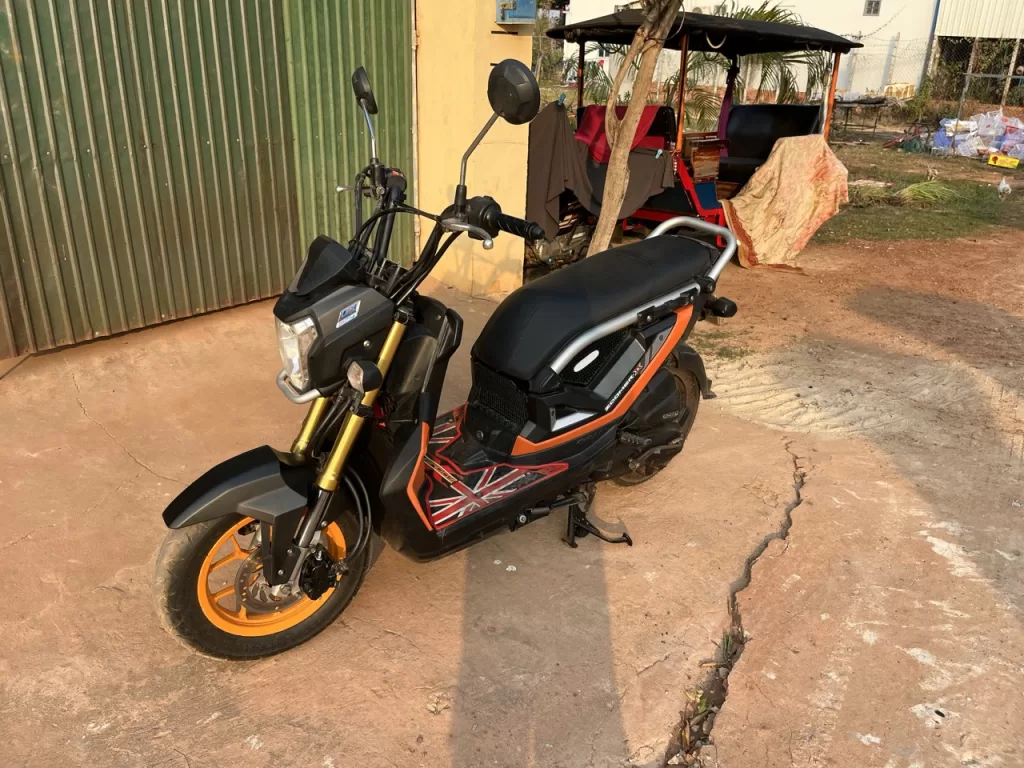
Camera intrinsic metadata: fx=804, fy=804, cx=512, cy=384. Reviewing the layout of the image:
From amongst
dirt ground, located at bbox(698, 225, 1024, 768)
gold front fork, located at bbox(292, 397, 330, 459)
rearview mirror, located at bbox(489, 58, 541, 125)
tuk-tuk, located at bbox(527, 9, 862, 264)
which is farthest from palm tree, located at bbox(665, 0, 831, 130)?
gold front fork, located at bbox(292, 397, 330, 459)

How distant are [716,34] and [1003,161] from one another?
424 inches

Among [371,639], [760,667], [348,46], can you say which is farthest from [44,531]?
[348,46]

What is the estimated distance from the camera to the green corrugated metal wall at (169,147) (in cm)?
425

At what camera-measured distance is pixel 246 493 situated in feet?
7.86

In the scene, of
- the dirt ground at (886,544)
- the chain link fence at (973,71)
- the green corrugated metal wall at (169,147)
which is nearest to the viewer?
the dirt ground at (886,544)

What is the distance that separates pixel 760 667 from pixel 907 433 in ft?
7.40

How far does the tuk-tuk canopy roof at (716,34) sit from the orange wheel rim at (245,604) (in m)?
5.69

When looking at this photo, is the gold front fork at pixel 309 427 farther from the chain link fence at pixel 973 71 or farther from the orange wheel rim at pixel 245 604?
the chain link fence at pixel 973 71

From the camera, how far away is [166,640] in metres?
2.79

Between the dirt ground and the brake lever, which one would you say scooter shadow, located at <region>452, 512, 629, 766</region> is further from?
the brake lever

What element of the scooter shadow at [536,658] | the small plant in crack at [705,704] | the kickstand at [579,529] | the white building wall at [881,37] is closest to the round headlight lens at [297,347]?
the scooter shadow at [536,658]

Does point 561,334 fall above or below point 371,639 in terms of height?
above

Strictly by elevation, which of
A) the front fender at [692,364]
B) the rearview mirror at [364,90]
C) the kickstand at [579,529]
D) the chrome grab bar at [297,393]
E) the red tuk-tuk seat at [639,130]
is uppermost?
the rearview mirror at [364,90]

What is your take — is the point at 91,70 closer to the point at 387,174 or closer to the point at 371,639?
the point at 387,174
